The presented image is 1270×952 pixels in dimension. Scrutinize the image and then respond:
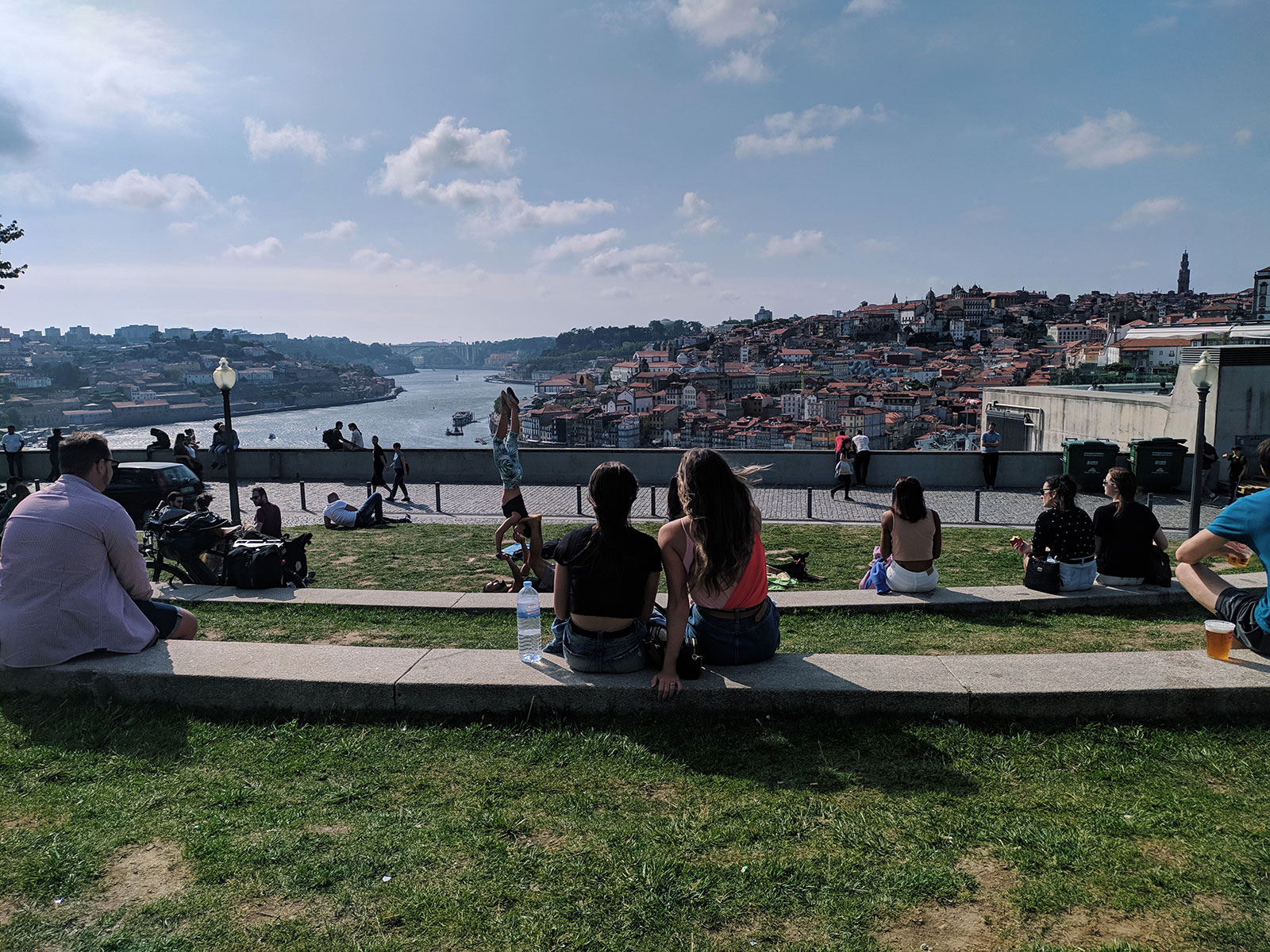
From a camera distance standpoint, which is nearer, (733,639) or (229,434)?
(733,639)

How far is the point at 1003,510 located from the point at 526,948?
14370 mm

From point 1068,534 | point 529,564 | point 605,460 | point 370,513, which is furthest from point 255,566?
point 605,460

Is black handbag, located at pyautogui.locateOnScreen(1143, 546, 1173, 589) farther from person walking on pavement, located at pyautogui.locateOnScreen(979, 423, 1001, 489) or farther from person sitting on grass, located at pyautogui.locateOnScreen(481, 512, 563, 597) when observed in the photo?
person walking on pavement, located at pyautogui.locateOnScreen(979, 423, 1001, 489)

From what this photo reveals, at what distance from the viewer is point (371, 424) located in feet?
295

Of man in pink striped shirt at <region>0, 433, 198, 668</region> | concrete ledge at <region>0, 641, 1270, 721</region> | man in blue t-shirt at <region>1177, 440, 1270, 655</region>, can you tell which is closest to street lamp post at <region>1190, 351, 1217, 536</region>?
man in blue t-shirt at <region>1177, 440, 1270, 655</region>

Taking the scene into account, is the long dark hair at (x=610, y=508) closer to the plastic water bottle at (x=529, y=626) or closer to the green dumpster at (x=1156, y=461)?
the plastic water bottle at (x=529, y=626)

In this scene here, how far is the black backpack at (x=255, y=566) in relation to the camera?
276 inches

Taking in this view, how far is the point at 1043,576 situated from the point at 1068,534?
37cm

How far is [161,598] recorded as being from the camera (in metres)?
6.58

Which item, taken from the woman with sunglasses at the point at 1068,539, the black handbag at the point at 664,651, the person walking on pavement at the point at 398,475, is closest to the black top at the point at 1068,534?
the woman with sunglasses at the point at 1068,539

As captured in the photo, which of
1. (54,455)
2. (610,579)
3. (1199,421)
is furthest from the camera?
(54,455)

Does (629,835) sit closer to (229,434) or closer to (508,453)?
(508,453)

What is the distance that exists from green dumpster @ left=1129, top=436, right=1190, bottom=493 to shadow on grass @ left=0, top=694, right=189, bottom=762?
17624mm

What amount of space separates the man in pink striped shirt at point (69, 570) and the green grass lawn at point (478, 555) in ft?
12.6
